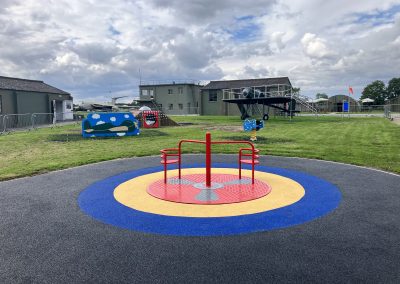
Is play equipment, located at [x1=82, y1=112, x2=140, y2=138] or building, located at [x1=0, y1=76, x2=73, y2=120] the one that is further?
building, located at [x1=0, y1=76, x2=73, y2=120]

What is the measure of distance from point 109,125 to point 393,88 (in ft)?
323

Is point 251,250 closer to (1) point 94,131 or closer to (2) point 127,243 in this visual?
(2) point 127,243

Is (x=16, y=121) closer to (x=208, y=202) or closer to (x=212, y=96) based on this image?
(x=208, y=202)

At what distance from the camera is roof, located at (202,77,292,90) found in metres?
50.7

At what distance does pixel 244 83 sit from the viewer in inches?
2154

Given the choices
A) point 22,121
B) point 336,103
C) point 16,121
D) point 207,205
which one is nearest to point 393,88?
point 336,103

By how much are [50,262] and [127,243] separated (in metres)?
1.05

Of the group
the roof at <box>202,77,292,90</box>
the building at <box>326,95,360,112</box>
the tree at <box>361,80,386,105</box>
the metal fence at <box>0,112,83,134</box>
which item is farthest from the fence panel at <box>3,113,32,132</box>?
the tree at <box>361,80,386,105</box>

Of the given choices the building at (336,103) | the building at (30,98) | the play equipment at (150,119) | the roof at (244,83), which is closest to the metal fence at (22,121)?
the building at (30,98)

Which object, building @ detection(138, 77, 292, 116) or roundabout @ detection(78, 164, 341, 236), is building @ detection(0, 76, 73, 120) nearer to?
building @ detection(138, 77, 292, 116)

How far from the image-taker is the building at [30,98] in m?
30.5

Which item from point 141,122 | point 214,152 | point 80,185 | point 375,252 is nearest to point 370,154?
point 214,152

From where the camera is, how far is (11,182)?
8.55 meters

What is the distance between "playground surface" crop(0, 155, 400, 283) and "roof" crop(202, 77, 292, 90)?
46.1m
